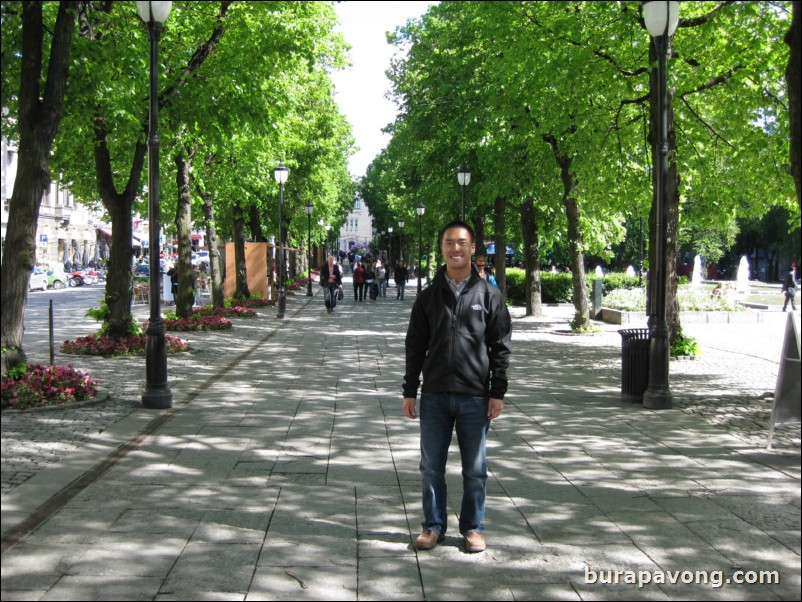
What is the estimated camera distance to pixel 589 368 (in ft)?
48.2

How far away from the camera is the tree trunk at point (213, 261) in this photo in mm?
26188

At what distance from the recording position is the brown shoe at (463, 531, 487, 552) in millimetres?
4941

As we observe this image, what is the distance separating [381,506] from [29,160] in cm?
653

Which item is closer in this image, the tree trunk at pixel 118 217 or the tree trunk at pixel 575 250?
the tree trunk at pixel 118 217

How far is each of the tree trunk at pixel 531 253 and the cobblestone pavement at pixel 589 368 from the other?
2740 millimetres

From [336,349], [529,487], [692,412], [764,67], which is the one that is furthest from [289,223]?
[529,487]

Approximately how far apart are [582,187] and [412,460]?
12.0 metres

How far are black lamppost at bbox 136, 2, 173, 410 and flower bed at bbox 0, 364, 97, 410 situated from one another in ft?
2.50

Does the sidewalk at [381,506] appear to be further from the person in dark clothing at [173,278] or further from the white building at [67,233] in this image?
the white building at [67,233]

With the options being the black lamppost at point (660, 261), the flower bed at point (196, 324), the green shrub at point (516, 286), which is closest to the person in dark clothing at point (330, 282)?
the flower bed at point (196, 324)

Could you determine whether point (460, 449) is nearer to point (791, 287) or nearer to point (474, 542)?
point (474, 542)

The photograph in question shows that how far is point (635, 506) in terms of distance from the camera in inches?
235

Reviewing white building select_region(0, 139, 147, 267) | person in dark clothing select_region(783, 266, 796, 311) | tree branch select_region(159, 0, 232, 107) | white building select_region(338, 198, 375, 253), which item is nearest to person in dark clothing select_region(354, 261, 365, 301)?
person in dark clothing select_region(783, 266, 796, 311)

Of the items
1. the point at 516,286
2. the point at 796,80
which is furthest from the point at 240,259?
the point at 796,80
